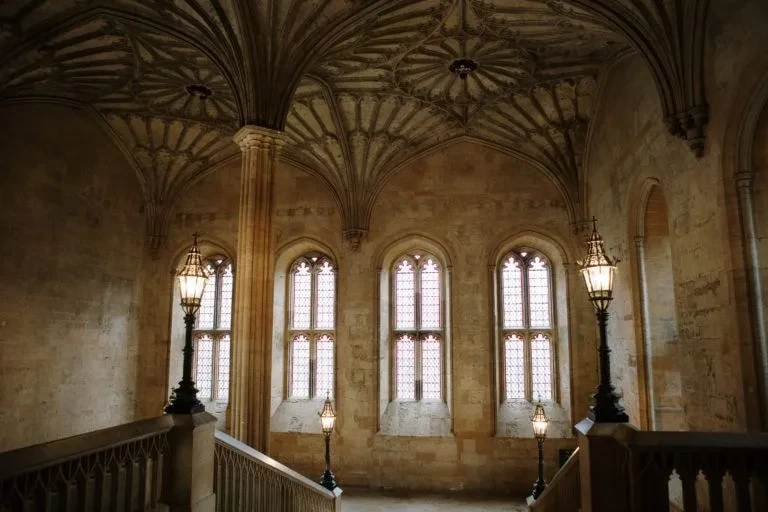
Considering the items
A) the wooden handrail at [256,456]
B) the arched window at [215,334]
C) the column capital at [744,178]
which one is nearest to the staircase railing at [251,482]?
the wooden handrail at [256,456]

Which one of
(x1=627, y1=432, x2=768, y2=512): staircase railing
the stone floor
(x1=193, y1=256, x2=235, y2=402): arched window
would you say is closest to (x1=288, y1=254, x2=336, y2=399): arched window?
(x1=193, y1=256, x2=235, y2=402): arched window

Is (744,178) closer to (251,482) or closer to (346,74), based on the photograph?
Result: (251,482)

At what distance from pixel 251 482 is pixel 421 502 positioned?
6596 mm

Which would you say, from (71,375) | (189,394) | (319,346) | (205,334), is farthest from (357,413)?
(189,394)

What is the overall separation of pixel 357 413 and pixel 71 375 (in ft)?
21.2

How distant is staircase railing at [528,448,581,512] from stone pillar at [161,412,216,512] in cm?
360

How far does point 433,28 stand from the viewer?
9.64 meters

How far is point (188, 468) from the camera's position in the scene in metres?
4.92

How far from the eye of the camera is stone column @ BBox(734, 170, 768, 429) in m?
6.14

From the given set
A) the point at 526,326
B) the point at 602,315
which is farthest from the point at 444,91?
the point at 602,315

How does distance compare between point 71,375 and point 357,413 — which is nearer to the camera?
point 71,375

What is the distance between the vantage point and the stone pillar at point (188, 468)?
4.86 meters

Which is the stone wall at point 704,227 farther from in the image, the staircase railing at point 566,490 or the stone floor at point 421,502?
the stone floor at point 421,502

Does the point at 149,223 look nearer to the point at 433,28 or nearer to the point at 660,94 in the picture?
the point at 433,28
